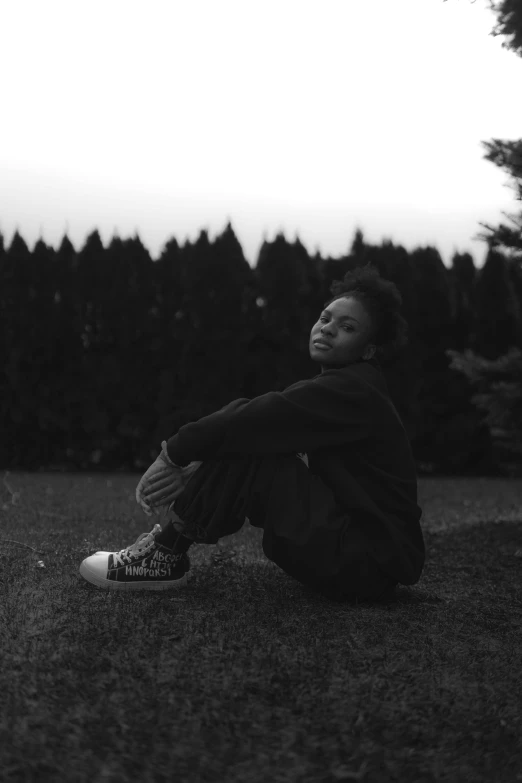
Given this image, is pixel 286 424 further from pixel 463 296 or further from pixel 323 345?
pixel 463 296

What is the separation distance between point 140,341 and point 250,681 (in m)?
8.13

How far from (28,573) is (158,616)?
94 centimetres

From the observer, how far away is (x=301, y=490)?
2795mm

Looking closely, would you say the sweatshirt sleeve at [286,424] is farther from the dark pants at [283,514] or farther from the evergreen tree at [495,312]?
the evergreen tree at [495,312]

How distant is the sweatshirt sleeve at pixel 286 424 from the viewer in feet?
8.83

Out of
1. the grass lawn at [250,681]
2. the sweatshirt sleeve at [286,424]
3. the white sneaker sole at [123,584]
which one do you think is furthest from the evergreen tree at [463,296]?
the white sneaker sole at [123,584]

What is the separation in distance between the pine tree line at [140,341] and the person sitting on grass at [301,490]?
6833mm

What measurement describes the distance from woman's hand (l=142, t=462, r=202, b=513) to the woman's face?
2.31 ft

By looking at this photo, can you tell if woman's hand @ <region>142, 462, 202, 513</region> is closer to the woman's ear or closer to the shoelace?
the shoelace

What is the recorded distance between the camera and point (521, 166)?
16.3 ft

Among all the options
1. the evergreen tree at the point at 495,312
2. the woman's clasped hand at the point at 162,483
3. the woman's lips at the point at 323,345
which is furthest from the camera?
the evergreen tree at the point at 495,312

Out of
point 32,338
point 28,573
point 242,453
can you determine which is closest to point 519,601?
point 242,453

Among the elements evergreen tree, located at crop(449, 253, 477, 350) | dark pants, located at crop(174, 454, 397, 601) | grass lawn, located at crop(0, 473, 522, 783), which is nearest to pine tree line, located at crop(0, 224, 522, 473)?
evergreen tree, located at crop(449, 253, 477, 350)

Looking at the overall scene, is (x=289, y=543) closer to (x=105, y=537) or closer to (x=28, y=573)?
(x=28, y=573)
